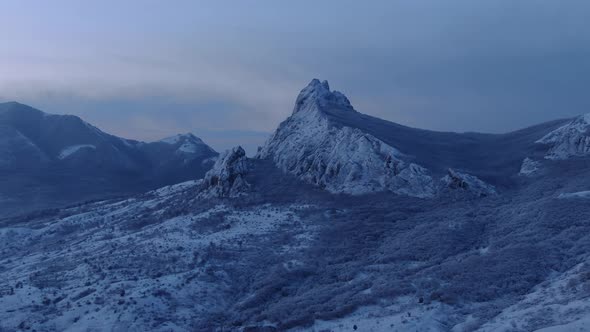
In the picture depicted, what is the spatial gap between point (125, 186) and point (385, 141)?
81946 millimetres

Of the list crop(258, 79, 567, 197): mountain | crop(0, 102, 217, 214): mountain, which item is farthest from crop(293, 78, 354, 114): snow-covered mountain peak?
crop(0, 102, 217, 214): mountain

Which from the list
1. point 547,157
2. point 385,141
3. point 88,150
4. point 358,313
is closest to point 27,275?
point 358,313

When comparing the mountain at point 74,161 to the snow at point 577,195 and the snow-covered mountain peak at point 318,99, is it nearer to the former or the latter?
the snow-covered mountain peak at point 318,99

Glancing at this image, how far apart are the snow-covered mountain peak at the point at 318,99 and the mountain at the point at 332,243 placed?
2666 mm

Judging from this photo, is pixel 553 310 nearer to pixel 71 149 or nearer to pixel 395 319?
pixel 395 319

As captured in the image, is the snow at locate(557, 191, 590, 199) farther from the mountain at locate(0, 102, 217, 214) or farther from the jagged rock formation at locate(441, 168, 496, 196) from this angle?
the mountain at locate(0, 102, 217, 214)

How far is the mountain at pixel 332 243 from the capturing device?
3042cm

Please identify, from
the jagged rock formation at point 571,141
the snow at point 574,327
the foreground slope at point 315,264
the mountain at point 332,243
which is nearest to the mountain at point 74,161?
the mountain at point 332,243

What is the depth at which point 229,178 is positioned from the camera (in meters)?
63.2

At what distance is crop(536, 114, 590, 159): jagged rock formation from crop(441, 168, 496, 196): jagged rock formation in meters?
10.7

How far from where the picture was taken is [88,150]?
150 metres

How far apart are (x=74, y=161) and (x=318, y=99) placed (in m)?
82.8

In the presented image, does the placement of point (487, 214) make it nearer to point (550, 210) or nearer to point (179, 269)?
point (550, 210)

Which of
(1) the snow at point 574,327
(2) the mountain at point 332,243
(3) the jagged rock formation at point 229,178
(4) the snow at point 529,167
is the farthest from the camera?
(3) the jagged rock formation at point 229,178
